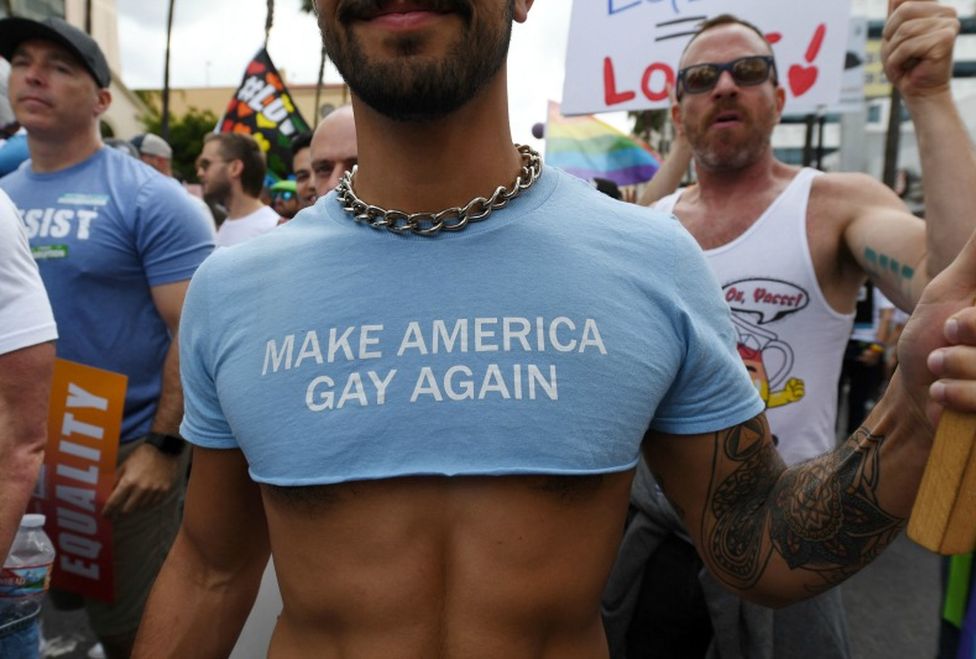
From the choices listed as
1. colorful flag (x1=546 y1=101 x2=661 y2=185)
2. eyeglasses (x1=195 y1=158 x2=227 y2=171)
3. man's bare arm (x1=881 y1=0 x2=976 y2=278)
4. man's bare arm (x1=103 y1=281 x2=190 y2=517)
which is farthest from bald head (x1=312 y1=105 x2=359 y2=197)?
colorful flag (x1=546 y1=101 x2=661 y2=185)

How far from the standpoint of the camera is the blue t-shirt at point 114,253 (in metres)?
3.02

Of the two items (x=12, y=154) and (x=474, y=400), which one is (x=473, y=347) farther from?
(x=12, y=154)

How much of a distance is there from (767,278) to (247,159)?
4409mm

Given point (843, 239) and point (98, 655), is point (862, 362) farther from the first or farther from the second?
point (98, 655)

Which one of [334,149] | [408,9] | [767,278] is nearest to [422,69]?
[408,9]

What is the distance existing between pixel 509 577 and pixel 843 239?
5.47ft

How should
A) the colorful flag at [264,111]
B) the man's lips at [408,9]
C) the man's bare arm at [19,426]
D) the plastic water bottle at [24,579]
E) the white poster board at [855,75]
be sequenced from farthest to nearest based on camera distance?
the colorful flag at [264,111] < the white poster board at [855,75] < the plastic water bottle at [24,579] < the man's bare arm at [19,426] < the man's lips at [408,9]

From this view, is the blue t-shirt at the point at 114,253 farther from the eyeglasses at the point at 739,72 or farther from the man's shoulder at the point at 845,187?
the man's shoulder at the point at 845,187

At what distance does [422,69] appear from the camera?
1.28 m

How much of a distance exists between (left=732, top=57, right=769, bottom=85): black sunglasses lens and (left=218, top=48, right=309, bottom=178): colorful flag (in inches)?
221

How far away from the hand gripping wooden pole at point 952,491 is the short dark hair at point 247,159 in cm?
550

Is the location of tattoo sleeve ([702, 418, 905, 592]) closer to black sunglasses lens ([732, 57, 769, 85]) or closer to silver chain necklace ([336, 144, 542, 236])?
silver chain necklace ([336, 144, 542, 236])

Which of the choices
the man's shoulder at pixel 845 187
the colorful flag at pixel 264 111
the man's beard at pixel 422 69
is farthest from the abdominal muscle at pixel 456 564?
the colorful flag at pixel 264 111

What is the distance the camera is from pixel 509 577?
1238mm
